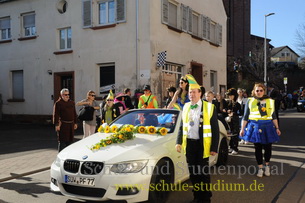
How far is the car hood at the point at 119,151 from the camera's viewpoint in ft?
13.6

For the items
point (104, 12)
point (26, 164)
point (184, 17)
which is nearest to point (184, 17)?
point (184, 17)

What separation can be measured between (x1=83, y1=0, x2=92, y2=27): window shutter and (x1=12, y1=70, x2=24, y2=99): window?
5987 millimetres

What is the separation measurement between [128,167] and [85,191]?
0.68m

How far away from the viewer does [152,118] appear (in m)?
5.45

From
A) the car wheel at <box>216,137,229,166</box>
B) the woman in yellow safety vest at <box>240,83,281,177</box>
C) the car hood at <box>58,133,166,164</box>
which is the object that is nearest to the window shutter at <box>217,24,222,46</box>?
the car wheel at <box>216,137,229,166</box>

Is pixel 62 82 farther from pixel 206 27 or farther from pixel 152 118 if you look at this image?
pixel 152 118

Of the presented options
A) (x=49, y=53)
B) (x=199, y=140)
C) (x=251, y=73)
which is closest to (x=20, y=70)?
(x=49, y=53)

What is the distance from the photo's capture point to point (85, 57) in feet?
51.9

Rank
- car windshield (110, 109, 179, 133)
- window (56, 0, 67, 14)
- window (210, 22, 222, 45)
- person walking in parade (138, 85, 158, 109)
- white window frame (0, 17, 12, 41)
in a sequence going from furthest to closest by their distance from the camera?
window (210, 22, 222, 45) → white window frame (0, 17, 12, 41) → window (56, 0, 67, 14) → person walking in parade (138, 85, 158, 109) → car windshield (110, 109, 179, 133)

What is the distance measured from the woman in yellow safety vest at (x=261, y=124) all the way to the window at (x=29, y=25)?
15419 mm

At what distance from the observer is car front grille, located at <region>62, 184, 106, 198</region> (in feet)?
13.1

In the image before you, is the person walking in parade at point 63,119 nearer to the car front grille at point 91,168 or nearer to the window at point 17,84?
the car front grille at point 91,168

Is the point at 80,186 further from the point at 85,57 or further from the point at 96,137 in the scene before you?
the point at 85,57

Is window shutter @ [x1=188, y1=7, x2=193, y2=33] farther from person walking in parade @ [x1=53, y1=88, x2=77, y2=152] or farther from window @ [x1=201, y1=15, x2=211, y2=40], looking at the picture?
person walking in parade @ [x1=53, y1=88, x2=77, y2=152]
